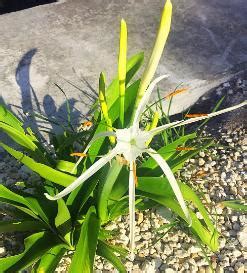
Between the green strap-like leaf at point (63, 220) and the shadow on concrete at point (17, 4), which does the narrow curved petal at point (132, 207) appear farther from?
the shadow on concrete at point (17, 4)

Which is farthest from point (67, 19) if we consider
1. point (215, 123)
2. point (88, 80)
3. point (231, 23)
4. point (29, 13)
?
point (215, 123)

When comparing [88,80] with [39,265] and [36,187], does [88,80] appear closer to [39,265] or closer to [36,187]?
[36,187]

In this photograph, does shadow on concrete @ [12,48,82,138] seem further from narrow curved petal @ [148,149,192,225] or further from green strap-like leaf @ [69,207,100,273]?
narrow curved petal @ [148,149,192,225]

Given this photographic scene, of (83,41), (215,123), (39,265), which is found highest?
(83,41)

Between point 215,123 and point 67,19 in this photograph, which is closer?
point 215,123

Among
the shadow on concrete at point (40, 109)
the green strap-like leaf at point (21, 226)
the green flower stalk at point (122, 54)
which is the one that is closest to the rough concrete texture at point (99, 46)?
the shadow on concrete at point (40, 109)

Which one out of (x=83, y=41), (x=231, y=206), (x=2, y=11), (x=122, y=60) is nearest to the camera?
(x=122, y=60)

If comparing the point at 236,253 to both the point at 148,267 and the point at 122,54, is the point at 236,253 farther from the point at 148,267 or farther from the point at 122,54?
the point at 122,54
